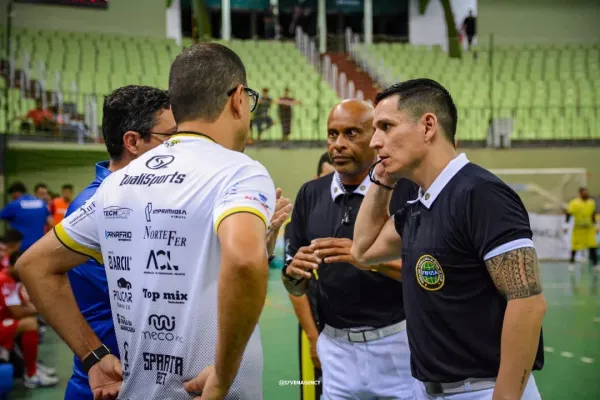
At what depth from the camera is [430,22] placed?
79.0ft

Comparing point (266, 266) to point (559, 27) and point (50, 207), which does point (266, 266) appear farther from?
point (559, 27)

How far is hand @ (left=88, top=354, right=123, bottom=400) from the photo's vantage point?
199 centimetres

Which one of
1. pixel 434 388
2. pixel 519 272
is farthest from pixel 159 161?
pixel 434 388

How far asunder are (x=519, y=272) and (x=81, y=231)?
1.33 m

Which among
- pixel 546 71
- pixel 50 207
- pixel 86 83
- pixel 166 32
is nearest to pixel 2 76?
pixel 86 83

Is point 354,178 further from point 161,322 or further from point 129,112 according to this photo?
point 161,322

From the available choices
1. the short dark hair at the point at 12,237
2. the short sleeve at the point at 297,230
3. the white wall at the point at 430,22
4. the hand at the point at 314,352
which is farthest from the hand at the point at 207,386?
the white wall at the point at 430,22

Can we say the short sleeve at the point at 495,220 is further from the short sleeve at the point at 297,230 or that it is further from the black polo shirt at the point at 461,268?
the short sleeve at the point at 297,230

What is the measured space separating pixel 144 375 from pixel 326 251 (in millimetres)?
1250

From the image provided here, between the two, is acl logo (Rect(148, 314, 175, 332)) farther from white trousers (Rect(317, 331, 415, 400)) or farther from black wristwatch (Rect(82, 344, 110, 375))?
white trousers (Rect(317, 331, 415, 400))

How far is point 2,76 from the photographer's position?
13.4m

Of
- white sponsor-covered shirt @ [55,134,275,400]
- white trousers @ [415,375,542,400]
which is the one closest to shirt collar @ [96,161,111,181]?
white sponsor-covered shirt @ [55,134,275,400]

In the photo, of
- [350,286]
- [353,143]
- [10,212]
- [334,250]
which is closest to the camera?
[334,250]

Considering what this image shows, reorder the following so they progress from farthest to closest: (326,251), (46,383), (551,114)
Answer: (551,114)
(46,383)
(326,251)
